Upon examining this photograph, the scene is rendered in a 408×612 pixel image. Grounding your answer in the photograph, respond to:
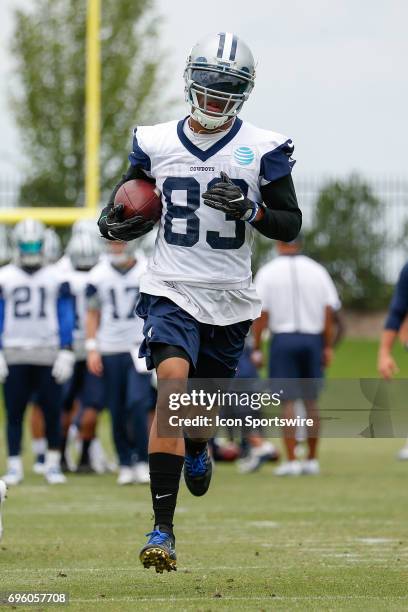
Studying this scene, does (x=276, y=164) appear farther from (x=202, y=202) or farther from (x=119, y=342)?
(x=119, y=342)

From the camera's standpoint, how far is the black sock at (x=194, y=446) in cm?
586

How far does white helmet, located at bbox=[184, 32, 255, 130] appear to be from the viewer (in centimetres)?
550

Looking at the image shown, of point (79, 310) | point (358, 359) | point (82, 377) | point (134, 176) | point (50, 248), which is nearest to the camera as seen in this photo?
point (134, 176)

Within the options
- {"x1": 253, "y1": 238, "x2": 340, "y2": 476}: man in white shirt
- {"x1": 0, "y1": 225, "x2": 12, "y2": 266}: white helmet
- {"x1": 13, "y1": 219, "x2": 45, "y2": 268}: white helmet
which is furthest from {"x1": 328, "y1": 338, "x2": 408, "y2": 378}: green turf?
{"x1": 13, "y1": 219, "x2": 45, "y2": 268}: white helmet

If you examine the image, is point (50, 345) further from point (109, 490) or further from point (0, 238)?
point (0, 238)

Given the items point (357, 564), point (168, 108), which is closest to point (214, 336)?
point (357, 564)

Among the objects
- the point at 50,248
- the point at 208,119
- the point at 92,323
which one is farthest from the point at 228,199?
the point at 50,248

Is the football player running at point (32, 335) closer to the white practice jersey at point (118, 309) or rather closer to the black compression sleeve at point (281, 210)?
the white practice jersey at point (118, 309)

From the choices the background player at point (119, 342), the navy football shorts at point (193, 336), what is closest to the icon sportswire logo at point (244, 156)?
the navy football shorts at point (193, 336)

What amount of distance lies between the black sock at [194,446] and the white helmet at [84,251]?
235 inches

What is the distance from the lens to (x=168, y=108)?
2277 cm

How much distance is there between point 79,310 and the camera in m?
11.6

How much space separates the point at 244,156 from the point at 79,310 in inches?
243

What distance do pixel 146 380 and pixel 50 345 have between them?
732 millimetres
